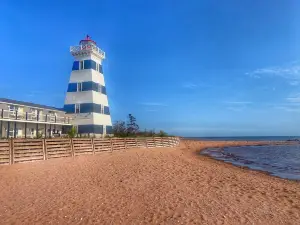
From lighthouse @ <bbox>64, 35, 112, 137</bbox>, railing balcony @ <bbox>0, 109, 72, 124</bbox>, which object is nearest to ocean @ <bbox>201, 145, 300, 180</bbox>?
lighthouse @ <bbox>64, 35, 112, 137</bbox>

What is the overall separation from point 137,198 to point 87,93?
964 inches

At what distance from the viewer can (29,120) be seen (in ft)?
87.1

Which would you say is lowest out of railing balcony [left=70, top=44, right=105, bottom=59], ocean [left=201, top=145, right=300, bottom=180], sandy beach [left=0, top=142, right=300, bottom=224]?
ocean [left=201, top=145, right=300, bottom=180]

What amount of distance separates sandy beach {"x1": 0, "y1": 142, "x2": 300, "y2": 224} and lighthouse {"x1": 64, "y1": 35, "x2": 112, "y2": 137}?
18.4 meters

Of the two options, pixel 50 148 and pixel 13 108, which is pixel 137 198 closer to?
pixel 50 148

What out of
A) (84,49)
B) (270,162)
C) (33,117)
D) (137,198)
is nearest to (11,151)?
(137,198)

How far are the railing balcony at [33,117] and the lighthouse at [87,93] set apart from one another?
127 centimetres

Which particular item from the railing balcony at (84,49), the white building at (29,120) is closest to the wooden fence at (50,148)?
the white building at (29,120)

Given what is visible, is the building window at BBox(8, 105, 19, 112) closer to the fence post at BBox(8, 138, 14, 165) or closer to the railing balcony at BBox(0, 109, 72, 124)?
the railing balcony at BBox(0, 109, 72, 124)

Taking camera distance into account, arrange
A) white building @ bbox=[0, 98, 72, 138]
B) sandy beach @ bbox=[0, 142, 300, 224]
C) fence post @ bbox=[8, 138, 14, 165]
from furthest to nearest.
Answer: white building @ bbox=[0, 98, 72, 138], fence post @ bbox=[8, 138, 14, 165], sandy beach @ bbox=[0, 142, 300, 224]

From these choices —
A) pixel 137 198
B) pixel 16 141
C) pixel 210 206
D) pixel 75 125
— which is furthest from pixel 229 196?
pixel 75 125

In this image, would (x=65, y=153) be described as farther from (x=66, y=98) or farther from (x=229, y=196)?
(x=66, y=98)

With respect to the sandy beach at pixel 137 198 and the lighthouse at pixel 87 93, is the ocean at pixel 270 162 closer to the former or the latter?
the sandy beach at pixel 137 198

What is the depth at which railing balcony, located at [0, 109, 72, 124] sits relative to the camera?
79.5 ft
